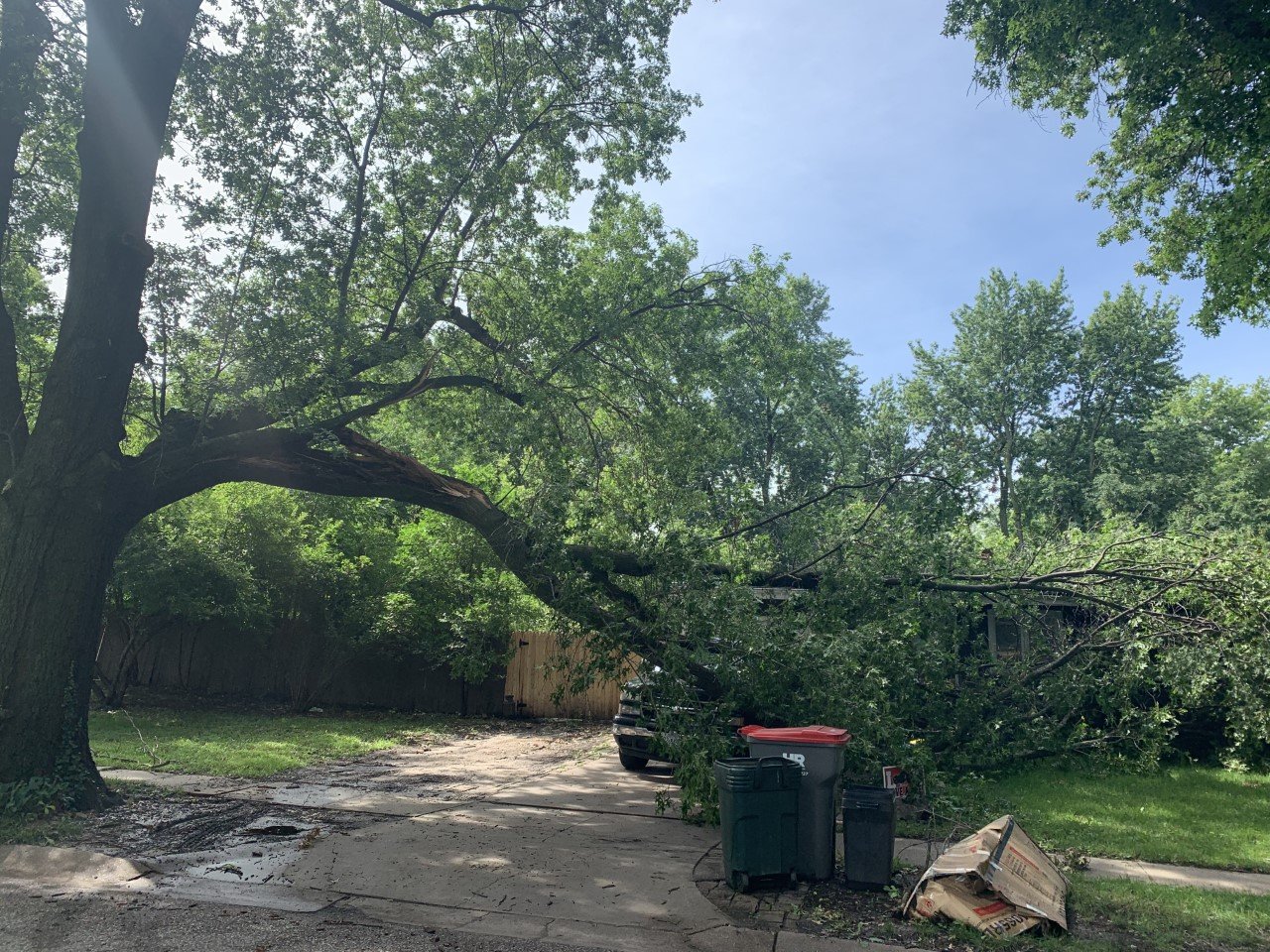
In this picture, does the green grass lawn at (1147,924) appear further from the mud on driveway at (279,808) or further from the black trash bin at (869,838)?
the mud on driveway at (279,808)

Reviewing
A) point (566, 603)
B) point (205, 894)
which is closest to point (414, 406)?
point (566, 603)

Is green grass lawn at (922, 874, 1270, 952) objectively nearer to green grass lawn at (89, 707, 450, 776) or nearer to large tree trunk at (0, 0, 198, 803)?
large tree trunk at (0, 0, 198, 803)

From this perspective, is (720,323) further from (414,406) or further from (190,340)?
(190,340)

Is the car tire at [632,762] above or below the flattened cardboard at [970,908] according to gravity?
below

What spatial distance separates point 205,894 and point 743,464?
100 ft

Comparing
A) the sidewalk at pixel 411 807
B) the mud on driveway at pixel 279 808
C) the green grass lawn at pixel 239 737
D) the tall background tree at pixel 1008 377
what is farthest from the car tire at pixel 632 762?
the tall background tree at pixel 1008 377

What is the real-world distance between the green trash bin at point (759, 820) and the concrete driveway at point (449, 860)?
0.41 meters

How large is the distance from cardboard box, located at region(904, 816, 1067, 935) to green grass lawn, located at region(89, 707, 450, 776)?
8.11 meters

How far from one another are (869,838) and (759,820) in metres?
0.78

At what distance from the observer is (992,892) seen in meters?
5.11

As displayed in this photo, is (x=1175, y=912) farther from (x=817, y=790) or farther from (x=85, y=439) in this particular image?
(x=85, y=439)

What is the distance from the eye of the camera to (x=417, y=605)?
16.9 meters

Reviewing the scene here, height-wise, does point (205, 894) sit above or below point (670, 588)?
below

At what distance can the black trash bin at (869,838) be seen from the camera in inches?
230
